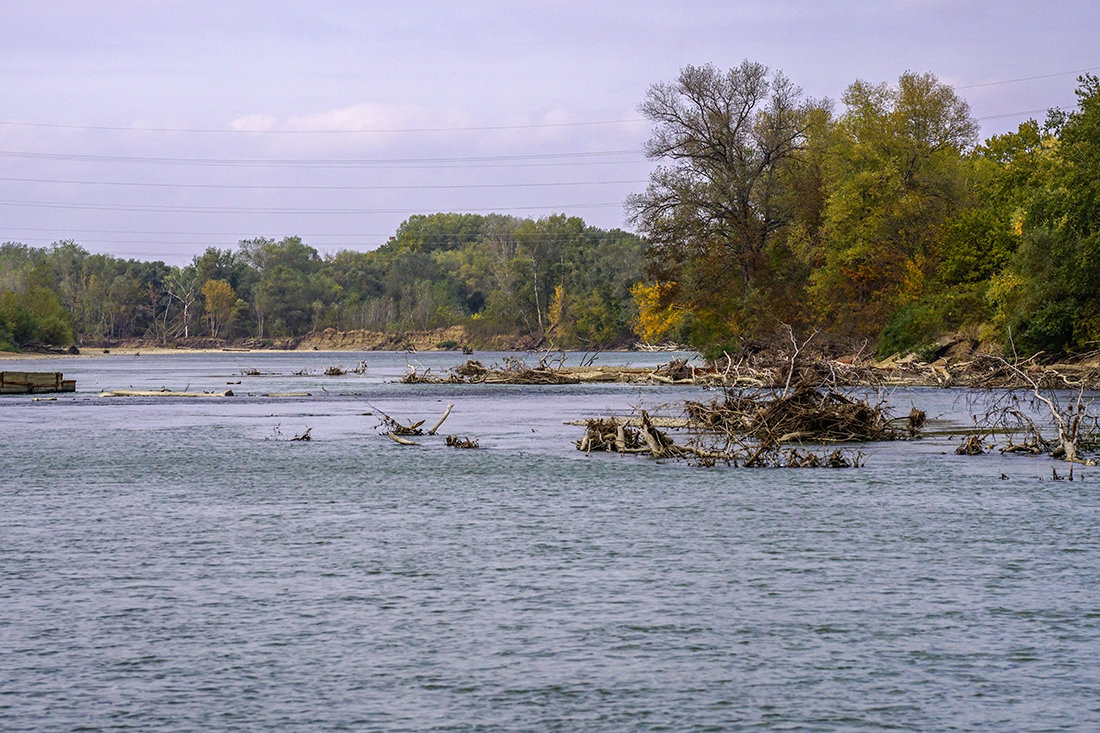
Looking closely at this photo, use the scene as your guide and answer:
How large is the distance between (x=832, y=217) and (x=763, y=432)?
48235 millimetres

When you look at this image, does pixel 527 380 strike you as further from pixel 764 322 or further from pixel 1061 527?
pixel 1061 527

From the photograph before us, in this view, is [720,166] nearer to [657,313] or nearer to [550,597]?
[657,313]

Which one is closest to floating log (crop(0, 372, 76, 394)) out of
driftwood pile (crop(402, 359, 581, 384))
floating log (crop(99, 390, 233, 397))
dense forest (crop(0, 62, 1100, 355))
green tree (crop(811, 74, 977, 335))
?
floating log (crop(99, 390, 233, 397))

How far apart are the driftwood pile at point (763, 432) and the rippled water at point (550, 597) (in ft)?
3.20

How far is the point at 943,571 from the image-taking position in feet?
53.4

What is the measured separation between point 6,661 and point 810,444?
2395cm

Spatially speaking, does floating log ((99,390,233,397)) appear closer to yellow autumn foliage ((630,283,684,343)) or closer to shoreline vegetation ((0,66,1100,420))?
shoreline vegetation ((0,66,1100,420))

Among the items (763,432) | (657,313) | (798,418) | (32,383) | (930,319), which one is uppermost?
(657,313)

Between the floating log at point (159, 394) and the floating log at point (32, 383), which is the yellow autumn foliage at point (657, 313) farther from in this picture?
the floating log at point (32, 383)

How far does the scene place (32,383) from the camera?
6294 cm

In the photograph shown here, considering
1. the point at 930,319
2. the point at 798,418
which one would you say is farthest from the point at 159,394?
the point at 930,319

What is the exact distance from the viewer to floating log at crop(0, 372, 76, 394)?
6200cm

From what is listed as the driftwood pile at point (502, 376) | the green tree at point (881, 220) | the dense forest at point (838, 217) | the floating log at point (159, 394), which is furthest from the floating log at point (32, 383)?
the green tree at point (881, 220)

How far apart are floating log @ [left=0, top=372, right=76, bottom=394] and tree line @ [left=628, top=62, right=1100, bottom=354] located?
1299 inches
